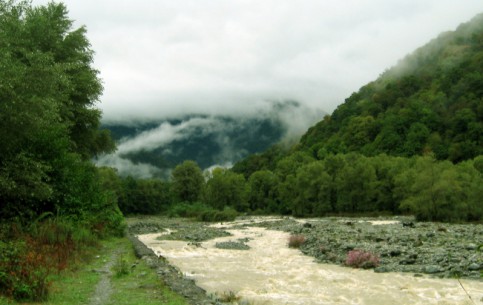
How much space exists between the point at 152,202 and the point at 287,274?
116969 mm

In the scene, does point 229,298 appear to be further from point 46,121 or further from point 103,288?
point 46,121

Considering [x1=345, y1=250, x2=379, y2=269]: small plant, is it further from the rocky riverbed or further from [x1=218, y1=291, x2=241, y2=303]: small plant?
[x1=218, y1=291, x2=241, y2=303]: small plant

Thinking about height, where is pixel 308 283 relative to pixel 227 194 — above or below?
below

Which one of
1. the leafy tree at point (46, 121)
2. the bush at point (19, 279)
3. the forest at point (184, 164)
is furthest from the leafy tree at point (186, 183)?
the bush at point (19, 279)

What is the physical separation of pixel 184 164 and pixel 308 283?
366 ft

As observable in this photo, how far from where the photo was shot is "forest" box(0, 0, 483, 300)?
15.2m

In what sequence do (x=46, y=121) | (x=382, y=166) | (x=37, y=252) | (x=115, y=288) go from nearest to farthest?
(x=115, y=288) → (x=46, y=121) → (x=37, y=252) → (x=382, y=166)

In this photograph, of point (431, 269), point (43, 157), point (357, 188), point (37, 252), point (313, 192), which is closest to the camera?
point (37, 252)

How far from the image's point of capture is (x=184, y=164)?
12800cm

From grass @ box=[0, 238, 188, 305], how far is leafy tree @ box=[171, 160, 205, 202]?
10631 cm

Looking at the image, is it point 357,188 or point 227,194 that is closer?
point 357,188

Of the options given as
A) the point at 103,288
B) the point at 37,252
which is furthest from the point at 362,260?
the point at 37,252

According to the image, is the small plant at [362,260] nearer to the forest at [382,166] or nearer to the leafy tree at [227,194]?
the forest at [382,166]

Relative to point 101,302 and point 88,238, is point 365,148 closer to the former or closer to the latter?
point 88,238
